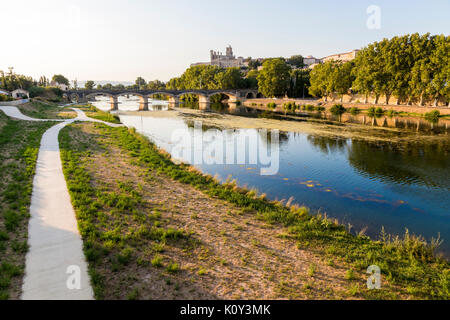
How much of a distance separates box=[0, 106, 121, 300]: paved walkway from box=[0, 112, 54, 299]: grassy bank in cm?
17

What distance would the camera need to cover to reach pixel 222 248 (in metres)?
7.74

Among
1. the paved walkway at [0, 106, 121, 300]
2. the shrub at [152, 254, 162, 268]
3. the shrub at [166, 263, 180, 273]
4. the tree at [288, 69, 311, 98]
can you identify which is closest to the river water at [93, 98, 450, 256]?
the shrub at [166, 263, 180, 273]

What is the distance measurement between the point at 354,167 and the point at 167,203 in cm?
1352

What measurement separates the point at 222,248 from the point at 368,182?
37.4 feet

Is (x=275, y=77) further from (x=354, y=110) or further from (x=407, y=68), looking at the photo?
(x=407, y=68)

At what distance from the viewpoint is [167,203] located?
34.9ft

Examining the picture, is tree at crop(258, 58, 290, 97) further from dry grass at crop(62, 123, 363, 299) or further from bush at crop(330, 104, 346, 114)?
dry grass at crop(62, 123, 363, 299)

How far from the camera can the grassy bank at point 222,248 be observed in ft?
20.2

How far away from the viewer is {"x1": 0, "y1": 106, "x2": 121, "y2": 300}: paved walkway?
5434 mm

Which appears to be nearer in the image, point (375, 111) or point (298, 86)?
point (375, 111)

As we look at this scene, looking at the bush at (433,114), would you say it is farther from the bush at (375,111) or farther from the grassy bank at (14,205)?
the grassy bank at (14,205)

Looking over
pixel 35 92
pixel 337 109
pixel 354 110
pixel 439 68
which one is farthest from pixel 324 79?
pixel 35 92
